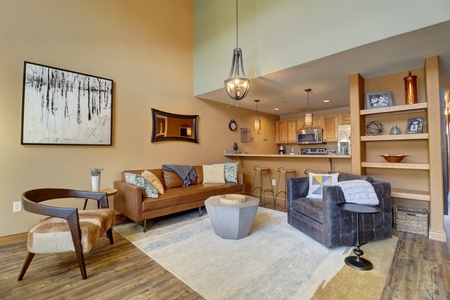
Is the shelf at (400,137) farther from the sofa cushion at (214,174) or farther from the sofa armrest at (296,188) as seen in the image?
the sofa cushion at (214,174)

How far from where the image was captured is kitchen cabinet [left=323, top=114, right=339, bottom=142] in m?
5.86

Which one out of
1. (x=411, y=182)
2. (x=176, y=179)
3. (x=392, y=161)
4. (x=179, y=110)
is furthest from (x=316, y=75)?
(x=176, y=179)

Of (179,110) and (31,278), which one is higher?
(179,110)

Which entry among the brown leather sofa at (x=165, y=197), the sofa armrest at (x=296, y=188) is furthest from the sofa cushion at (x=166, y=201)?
the sofa armrest at (x=296, y=188)

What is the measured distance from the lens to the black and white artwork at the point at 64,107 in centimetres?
273

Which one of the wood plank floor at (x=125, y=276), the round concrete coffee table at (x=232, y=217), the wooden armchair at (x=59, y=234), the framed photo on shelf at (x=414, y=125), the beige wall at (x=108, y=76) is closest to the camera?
the wood plank floor at (x=125, y=276)

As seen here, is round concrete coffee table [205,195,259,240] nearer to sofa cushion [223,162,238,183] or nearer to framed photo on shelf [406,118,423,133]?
sofa cushion [223,162,238,183]

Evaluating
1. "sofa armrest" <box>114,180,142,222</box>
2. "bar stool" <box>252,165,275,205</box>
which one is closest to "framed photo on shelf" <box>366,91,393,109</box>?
"bar stool" <box>252,165,275,205</box>

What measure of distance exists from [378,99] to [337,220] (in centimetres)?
221

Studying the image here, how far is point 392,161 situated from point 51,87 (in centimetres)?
510

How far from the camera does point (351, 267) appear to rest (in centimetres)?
198

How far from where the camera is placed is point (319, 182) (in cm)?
300

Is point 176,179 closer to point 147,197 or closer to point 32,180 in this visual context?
point 147,197

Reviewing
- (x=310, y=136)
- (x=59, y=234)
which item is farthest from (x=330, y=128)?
(x=59, y=234)
